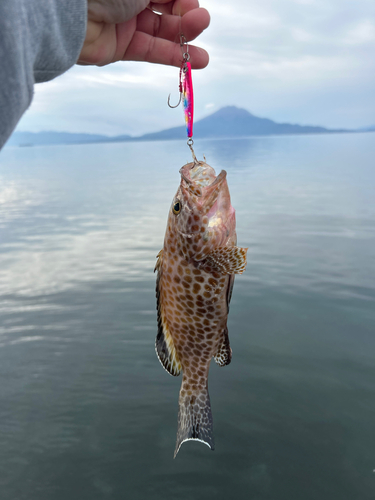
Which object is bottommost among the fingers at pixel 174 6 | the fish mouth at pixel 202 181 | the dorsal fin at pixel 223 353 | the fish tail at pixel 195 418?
the fish tail at pixel 195 418

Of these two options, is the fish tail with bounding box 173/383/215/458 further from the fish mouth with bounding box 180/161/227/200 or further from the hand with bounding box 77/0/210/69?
the hand with bounding box 77/0/210/69

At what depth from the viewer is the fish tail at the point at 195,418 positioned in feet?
13.7

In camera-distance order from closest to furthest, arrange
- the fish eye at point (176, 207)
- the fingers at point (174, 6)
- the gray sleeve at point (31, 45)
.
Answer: the gray sleeve at point (31, 45)
the fish eye at point (176, 207)
the fingers at point (174, 6)

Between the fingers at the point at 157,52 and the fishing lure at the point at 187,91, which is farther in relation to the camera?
the fingers at the point at 157,52

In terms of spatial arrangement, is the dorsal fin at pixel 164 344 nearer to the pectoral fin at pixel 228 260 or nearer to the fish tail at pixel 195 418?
the fish tail at pixel 195 418

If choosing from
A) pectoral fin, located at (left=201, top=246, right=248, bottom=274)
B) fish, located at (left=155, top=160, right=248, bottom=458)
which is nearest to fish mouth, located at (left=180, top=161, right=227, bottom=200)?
fish, located at (left=155, top=160, right=248, bottom=458)

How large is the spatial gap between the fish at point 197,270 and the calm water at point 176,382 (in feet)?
13.5

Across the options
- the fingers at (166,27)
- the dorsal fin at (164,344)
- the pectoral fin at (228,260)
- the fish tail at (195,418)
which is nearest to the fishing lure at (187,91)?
the fingers at (166,27)

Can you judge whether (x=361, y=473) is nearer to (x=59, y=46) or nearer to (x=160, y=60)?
(x=160, y=60)

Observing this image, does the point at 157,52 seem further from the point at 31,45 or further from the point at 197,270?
the point at 31,45

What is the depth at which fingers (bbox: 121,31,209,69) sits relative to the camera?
448 centimetres

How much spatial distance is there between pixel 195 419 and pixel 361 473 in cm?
446

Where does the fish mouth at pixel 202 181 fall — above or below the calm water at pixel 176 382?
above

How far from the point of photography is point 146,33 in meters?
4.57
